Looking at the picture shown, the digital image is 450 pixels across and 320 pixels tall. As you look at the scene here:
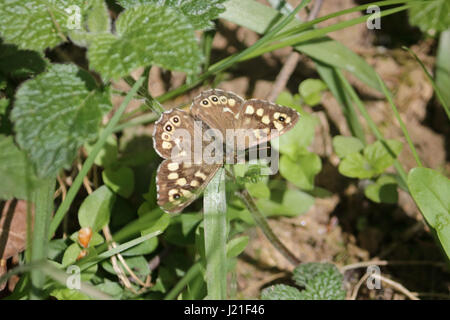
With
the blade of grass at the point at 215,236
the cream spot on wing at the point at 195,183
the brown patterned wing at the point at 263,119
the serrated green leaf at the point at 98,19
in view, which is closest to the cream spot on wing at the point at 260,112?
the brown patterned wing at the point at 263,119

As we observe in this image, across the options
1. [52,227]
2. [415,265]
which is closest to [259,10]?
[52,227]

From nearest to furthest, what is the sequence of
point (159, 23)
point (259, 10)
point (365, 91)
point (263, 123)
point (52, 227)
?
point (159, 23) < point (52, 227) < point (263, 123) < point (259, 10) < point (365, 91)

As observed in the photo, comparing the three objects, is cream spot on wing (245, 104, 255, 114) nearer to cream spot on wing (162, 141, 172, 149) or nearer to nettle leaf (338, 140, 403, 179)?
cream spot on wing (162, 141, 172, 149)

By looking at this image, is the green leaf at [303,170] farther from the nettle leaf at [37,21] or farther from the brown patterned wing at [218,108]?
the nettle leaf at [37,21]

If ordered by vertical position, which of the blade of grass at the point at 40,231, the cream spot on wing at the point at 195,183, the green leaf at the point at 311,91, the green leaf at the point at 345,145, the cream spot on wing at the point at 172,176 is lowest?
the blade of grass at the point at 40,231

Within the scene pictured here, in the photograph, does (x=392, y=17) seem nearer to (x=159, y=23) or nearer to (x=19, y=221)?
(x=159, y=23)

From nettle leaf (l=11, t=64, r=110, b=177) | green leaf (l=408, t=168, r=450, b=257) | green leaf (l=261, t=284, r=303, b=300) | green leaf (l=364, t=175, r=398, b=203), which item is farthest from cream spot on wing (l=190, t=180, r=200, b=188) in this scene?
green leaf (l=364, t=175, r=398, b=203)
